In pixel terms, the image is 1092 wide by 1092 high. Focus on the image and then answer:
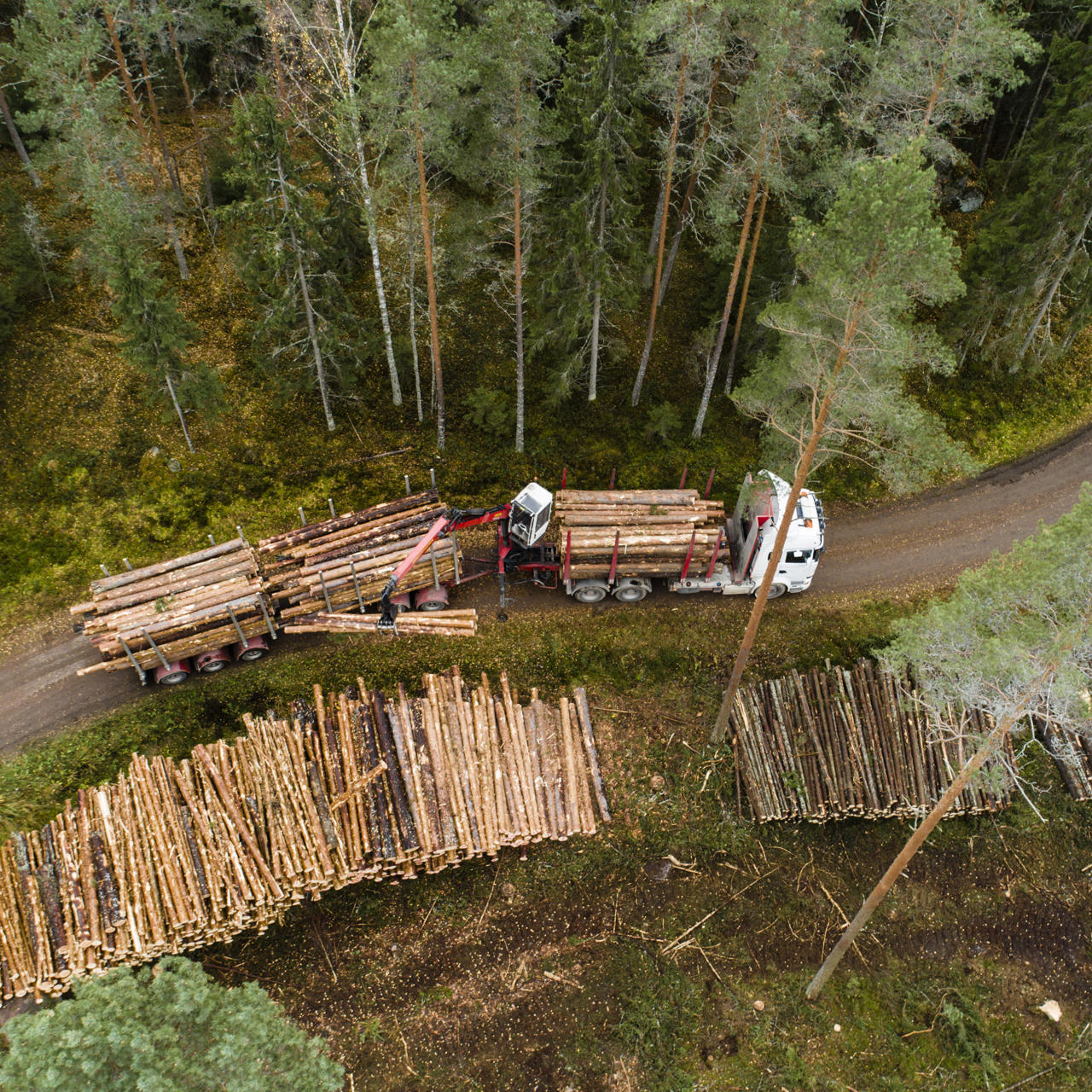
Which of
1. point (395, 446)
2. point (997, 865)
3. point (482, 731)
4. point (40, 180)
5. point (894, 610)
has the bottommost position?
point (997, 865)

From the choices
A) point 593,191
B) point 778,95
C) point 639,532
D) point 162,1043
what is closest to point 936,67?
point 778,95

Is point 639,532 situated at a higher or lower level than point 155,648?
higher

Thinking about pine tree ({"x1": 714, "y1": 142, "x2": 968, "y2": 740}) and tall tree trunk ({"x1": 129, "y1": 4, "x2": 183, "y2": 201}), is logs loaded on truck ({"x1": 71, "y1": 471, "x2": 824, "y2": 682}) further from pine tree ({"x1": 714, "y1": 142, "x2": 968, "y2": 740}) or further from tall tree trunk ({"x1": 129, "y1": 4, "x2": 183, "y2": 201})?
tall tree trunk ({"x1": 129, "y1": 4, "x2": 183, "y2": 201})

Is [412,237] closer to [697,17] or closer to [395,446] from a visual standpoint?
[395,446]

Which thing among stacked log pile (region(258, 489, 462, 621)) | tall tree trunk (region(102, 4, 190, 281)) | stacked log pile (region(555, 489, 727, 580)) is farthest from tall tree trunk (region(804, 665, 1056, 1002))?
tall tree trunk (region(102, 4, 190, 281))

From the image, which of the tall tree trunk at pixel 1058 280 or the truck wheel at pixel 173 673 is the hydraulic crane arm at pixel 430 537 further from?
the tall tree trunk at pixel 1058 280

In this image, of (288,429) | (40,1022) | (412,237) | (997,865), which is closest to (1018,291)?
(997,865)

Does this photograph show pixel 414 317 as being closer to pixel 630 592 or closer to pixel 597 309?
pixel 597 309
